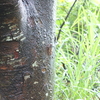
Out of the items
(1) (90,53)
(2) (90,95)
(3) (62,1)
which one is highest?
(3) (62,1)

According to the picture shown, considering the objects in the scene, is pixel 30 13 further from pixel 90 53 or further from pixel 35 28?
pixel 90 53

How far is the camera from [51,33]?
0.58m

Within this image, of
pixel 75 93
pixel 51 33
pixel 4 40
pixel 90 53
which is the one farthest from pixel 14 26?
pixel 90 53

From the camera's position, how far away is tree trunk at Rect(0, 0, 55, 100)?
0.46 m

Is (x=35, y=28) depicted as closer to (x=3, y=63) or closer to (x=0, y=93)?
(x=3, y=63)

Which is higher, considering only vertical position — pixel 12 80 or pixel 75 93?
pixel 12 80

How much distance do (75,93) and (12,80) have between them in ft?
1.89

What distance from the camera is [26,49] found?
511mm

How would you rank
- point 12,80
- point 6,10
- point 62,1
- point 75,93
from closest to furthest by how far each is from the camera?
point 6,10, point 12,80, point 75,93, point 62,1

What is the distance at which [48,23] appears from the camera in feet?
1.83

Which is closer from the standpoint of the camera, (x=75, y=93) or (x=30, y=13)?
(x=30, y=13)

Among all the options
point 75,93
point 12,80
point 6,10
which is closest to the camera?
point 6,10

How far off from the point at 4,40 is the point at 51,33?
17 cm

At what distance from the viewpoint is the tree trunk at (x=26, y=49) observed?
465 millimetres
